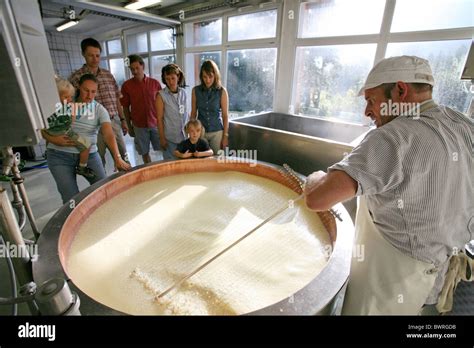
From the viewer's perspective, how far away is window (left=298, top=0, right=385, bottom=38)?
3006mm

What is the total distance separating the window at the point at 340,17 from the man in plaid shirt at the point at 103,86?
2806 millimetres

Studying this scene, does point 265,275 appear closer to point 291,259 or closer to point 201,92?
point 291,259

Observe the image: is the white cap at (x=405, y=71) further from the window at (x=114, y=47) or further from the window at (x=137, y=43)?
the window at (x=114, y=47)

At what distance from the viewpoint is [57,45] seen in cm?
762

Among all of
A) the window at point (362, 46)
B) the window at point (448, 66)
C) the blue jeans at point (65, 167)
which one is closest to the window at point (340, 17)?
the window at point (362, 46)

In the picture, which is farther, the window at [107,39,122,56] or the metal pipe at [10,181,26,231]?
the window at [107,39,122,56]

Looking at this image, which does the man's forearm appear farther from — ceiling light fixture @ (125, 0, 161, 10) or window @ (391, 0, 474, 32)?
ceiling light fixture @ (125, 0, 161, 10)

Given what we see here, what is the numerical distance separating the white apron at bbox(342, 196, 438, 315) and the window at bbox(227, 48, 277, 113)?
363 centimetres

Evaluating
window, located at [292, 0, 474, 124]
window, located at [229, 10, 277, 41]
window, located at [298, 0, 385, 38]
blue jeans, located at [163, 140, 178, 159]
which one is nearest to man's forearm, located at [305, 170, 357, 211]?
window, located at [292, 0, 474, 124]

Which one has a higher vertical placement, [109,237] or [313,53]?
[313,53]

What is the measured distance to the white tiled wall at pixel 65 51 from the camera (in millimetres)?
7322

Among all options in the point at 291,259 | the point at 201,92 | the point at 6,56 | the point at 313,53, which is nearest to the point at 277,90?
the point at 313,53

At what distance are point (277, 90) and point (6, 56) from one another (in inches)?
155
